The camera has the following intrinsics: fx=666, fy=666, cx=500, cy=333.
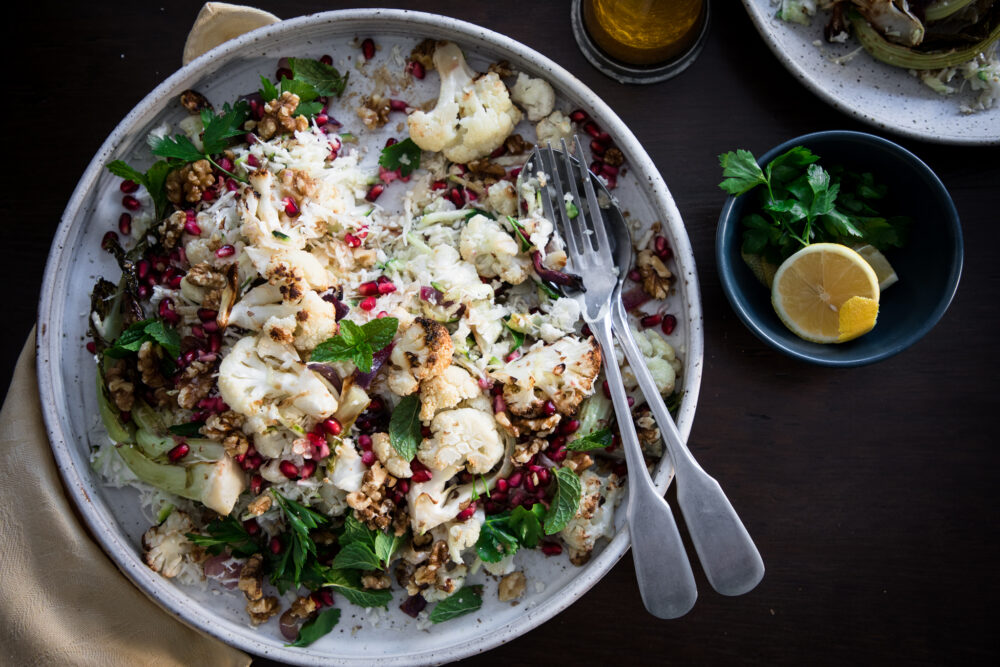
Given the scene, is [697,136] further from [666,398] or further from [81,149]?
[81,149]

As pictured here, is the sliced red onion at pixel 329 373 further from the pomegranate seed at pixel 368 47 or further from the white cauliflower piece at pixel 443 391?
the pomegranate seed at pixel 368 47

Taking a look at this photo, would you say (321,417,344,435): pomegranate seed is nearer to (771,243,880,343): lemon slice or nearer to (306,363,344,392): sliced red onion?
(306,363,344,392): sliced red onion

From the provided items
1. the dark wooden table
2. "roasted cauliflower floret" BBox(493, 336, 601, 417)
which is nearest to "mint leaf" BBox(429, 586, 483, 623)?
the dark wooden table

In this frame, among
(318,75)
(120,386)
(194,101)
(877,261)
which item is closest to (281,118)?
(318,75)

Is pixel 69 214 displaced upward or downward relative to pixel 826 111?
upward

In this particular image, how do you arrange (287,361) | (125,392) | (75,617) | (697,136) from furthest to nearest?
(697,136) → (75,617) → (125,392) → (287,361)

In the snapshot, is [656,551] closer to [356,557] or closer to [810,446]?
[810,446]

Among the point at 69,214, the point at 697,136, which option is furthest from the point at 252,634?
the point at 697,136
